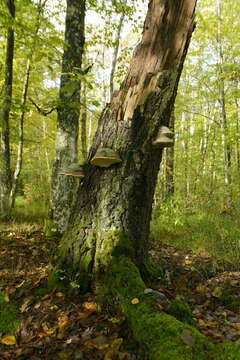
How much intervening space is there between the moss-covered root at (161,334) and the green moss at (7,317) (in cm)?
113

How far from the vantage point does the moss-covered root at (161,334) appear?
5.70 ft

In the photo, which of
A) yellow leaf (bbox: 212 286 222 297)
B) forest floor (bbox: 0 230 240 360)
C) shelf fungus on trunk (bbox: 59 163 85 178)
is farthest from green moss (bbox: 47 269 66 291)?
yellow leaf (bbox: 212 286 222 297)

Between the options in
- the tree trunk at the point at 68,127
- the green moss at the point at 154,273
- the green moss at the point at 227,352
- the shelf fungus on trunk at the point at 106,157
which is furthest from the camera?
the tree trunk at the point at 68,127

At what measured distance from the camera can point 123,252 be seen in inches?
110

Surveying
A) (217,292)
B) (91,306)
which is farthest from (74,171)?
(217,292)

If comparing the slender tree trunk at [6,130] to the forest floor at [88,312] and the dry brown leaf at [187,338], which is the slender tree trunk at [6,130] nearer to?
the forest floor at [88,312]

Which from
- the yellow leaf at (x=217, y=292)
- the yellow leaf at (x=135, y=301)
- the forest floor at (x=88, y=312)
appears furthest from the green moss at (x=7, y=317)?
the yellow leaf at (x=217, y=292)

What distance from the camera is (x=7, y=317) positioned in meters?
2.56

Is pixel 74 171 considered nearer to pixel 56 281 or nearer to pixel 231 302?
pixel 56 281

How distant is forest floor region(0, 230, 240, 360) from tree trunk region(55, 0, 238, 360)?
32 cm

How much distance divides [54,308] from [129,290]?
2.87ft

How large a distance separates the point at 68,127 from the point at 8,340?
484 cm

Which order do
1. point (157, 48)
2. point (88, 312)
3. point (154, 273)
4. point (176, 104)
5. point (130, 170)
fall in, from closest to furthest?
point (88, 312), point (130, 170), point (157, 48), point (154, 273), point (176, 104)

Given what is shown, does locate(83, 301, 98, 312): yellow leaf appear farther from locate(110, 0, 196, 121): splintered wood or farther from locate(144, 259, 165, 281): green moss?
locate(110, 0, 196, 121): splintered wood
